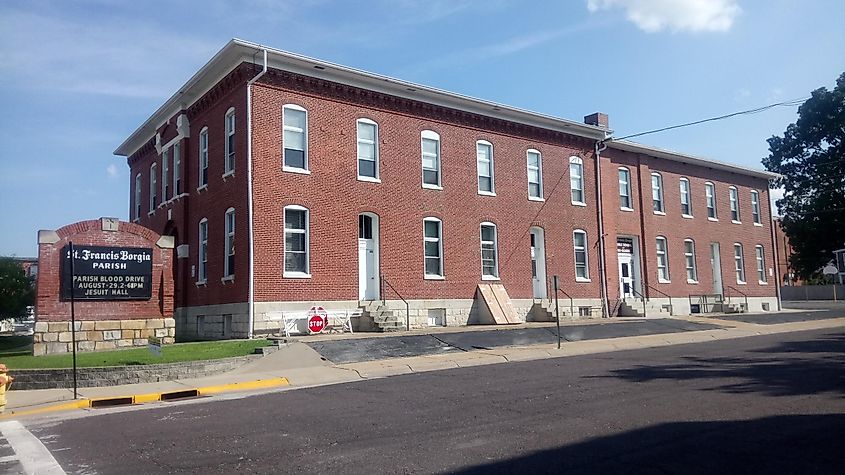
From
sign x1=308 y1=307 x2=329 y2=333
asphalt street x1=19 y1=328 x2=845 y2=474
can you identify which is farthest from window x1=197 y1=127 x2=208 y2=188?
asphalt street x1=19 y1=328 x2=845 y2=474

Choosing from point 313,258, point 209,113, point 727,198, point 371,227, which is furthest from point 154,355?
point 727,198

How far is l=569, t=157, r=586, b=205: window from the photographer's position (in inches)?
1253

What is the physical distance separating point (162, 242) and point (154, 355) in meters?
5.18

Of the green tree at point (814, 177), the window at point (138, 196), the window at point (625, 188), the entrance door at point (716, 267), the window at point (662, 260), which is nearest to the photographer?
the window at point (138, 196)

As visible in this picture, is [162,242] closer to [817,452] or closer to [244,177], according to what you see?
[244,177]

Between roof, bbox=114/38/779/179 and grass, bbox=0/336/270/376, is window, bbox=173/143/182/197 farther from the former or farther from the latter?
grass, bbox=0/336/270/376

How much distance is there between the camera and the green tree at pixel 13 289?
101 feet

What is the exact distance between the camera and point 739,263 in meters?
40.6

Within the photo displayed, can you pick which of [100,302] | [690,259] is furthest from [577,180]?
[100,302]

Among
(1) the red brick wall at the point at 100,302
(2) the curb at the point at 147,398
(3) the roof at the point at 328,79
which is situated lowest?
(2) the curb at the point at 147,398

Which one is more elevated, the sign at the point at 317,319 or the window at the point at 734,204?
the window at the point at 734,204

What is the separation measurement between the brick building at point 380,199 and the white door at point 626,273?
0.35 feet

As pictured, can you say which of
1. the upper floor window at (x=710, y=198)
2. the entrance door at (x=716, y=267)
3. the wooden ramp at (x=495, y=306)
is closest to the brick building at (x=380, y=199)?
the wooden ramp at (x=495, y=306)

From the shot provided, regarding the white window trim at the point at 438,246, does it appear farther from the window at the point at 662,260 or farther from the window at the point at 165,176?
the window at the point at 662,260
